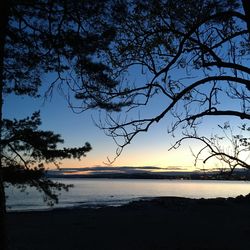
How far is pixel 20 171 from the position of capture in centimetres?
1566

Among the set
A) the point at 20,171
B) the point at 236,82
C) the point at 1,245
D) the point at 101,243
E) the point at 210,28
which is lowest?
the point at 101,243

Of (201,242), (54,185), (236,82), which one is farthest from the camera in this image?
(54,185)

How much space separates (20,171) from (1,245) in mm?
8904

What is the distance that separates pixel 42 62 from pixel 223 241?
10.00m

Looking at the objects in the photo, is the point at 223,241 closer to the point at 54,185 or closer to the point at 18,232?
the point at 54,185

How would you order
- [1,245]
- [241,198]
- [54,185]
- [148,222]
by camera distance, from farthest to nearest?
[241,198], [148,222], [54,185], [1,245]

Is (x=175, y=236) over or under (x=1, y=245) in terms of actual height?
under

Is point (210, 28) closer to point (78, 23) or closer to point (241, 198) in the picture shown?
point (78, 23)

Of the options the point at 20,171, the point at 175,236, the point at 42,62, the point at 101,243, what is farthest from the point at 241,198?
the point at 42,62

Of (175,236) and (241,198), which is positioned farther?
(241,198)

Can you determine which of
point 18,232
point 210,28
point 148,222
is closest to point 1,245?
point 210,28

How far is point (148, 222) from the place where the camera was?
2203 cm

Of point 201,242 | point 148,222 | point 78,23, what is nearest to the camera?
point 78,23

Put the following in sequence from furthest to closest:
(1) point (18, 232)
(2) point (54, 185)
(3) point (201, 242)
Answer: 1. (1) point (18, 232)
2. (2) point (54, 185)
3. (3) point (201, 242)
